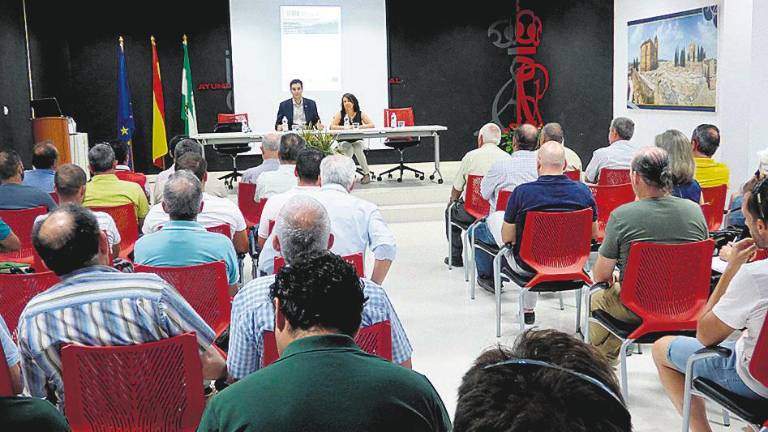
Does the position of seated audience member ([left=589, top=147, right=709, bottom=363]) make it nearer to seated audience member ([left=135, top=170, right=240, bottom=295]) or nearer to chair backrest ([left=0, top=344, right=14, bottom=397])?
seated audience member ([left=135, top=170, right=240, bottom=295])

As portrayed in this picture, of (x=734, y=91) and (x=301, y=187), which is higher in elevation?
(x=734, y=91)

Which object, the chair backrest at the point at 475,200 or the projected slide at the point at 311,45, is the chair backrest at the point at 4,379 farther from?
the projected slide at the point at 311,45

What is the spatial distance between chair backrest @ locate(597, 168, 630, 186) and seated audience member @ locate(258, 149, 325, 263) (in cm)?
272

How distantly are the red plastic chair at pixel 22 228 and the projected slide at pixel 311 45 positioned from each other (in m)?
7.62

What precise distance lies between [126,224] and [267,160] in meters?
1.72

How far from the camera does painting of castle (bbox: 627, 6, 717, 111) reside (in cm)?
903

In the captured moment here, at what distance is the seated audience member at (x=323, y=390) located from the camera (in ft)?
5.00

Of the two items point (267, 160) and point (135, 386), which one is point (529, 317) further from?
point (135, 386)

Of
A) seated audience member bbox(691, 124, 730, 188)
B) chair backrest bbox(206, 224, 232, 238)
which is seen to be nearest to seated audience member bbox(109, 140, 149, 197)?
chair backrest bbox(206, 224, 232, 238)

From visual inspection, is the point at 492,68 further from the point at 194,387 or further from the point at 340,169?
the point at 194,387

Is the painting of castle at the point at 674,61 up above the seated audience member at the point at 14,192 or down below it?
above

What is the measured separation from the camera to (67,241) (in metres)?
2.42

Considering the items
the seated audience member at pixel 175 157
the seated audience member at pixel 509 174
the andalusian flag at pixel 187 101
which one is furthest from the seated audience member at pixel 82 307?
the andalusian flag at pixel 187 101

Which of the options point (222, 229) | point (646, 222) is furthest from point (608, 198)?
Answer: point (222, 229)
